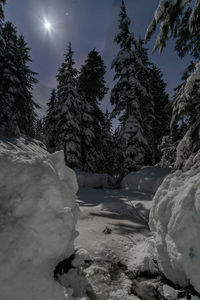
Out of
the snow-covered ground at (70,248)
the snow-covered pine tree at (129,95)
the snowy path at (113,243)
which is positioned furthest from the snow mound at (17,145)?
the snow-covered pine tree at (129,95)

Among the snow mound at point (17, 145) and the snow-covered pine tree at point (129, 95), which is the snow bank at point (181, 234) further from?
the snow-covered pine tree at point (129, 95)

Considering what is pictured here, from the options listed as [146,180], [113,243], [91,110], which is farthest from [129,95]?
[113,243]

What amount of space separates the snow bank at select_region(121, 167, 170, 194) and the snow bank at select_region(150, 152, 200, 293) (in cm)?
618

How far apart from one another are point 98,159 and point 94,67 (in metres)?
10.2

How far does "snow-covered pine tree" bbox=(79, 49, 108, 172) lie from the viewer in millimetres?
17297

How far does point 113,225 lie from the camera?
421 cm

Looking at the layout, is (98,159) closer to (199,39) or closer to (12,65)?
(12,65)

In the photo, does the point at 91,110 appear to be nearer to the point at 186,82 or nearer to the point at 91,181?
the point at 91,181

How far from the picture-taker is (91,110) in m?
17.5

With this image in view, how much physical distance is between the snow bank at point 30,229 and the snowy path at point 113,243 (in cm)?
51

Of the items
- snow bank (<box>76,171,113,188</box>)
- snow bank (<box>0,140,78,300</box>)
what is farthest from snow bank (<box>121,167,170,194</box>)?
snow bank (<box>0,140,78,300</box>)

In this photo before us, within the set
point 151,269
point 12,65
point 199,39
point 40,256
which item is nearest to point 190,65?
point 199,39

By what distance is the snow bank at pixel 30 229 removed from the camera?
69.2 inches

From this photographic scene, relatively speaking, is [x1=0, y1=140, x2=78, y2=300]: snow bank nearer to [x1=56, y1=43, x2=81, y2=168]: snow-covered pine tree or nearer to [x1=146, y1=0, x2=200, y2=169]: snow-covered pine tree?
[x1=146, y1=0, x2=200, y2=169]: snow-covered pine tree
